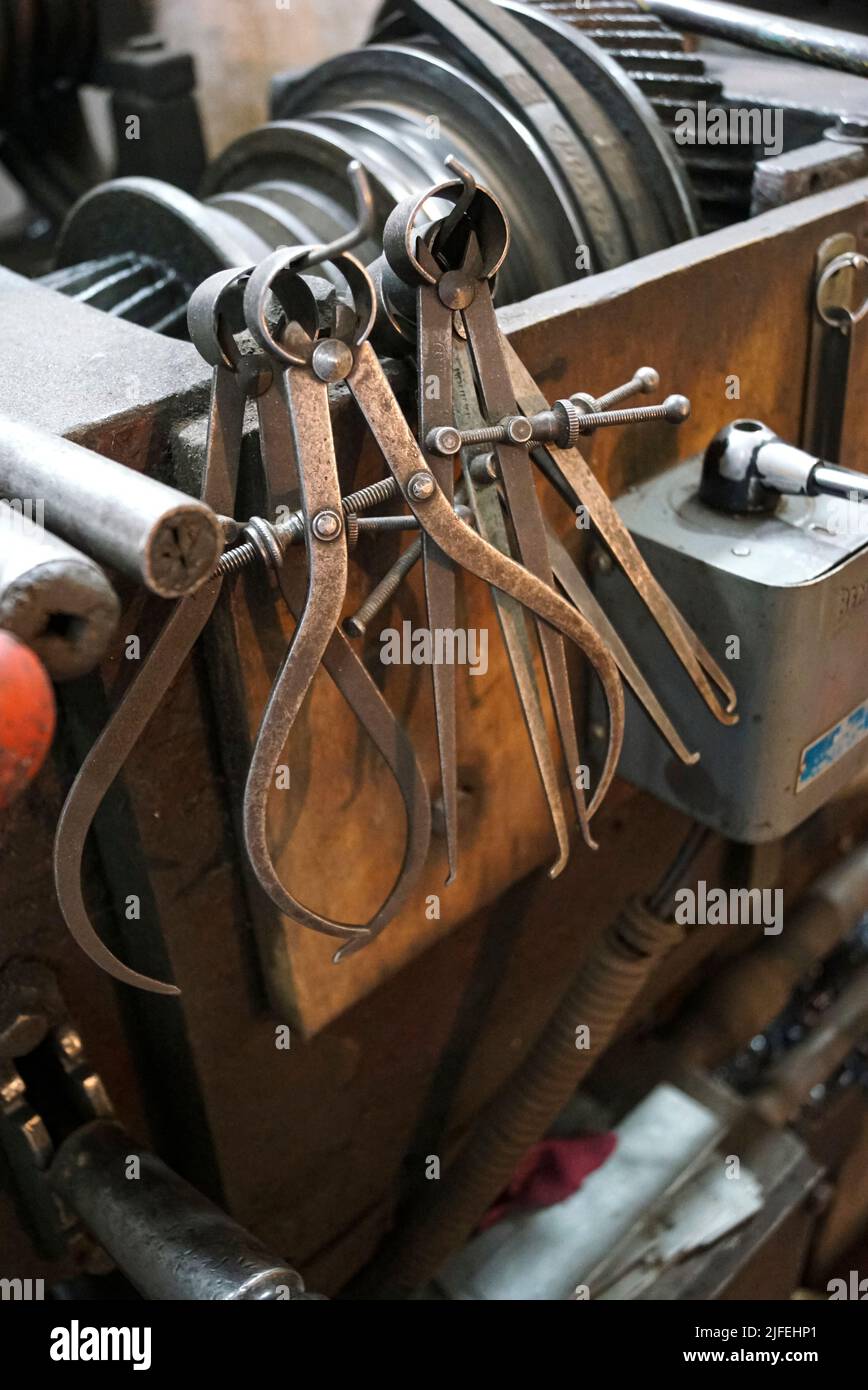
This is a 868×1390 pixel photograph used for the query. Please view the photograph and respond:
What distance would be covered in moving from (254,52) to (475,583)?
210cm

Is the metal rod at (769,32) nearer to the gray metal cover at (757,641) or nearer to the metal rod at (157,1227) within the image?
the gray metal cover at (757,641)

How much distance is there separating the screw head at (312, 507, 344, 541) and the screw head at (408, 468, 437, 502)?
0.16ft

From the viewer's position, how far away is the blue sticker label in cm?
108

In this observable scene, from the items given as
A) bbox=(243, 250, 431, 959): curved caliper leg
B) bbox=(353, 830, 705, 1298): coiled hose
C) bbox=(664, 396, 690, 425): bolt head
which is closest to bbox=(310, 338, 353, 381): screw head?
bbox=(243, 250, 431, 959): curved caliper leg

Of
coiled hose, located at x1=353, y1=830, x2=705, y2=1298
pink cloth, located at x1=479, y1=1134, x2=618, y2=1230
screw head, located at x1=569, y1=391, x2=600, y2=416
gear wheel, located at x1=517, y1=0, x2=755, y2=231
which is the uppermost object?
gear wheel, located at x1=517, y1=0, x2=755, y2=231

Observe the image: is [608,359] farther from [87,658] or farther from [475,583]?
[87,658]

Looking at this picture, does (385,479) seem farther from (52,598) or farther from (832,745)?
(832,745)

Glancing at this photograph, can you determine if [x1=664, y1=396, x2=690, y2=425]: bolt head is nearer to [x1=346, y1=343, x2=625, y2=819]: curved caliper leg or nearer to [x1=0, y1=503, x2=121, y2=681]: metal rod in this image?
[x1=346, y1=343, x2=625, y2=819]: curved caliper leg

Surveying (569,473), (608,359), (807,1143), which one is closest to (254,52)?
(608,359)

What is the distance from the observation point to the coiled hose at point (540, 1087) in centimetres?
129

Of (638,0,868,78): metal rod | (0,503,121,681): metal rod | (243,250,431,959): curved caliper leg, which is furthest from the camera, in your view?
(638,0,868,78): metal rod

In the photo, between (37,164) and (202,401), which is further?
(37,164)

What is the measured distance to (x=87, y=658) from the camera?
593mm
